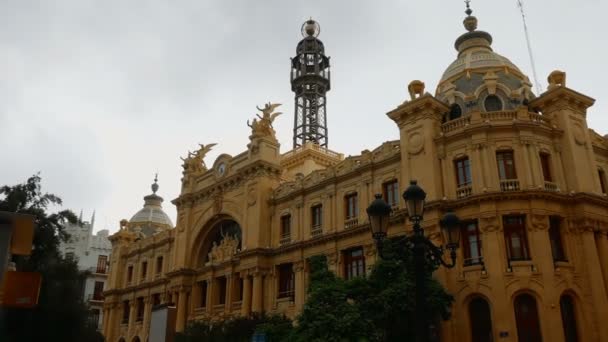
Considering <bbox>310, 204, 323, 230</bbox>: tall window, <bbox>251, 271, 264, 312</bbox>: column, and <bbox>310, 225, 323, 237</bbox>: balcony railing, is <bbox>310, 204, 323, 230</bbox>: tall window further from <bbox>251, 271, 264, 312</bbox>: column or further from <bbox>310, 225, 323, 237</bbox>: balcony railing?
<bbox>251, 271, 264, 312</bbox>: column

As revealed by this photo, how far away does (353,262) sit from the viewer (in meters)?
31.4

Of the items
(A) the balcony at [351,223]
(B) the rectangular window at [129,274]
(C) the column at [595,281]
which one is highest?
(B) the rectangular window at [129,274]

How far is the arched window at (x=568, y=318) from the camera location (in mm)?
24531

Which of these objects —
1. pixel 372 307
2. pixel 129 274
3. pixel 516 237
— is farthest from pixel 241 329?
pixel 129 274

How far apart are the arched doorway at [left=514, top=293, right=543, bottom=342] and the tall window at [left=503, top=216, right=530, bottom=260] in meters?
1.82

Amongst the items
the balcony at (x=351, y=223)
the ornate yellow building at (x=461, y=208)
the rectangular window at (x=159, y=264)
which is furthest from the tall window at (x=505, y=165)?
the rectangular window at (x=159, y=264)

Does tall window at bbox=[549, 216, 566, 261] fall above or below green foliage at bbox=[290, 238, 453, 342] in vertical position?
above

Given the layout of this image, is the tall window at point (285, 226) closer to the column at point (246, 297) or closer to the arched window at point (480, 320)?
the column at point (246, 297)

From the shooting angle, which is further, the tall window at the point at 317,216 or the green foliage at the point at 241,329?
the tall window at the point at 317,216

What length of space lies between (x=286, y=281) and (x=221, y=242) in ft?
24.1

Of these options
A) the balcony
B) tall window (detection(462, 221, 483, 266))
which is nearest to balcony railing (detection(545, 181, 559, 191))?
tall window (detection(462, 221, 483, 266))

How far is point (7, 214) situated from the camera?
4.88 meters

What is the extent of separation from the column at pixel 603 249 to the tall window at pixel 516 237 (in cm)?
382

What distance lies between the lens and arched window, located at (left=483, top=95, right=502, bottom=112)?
1156 inches
